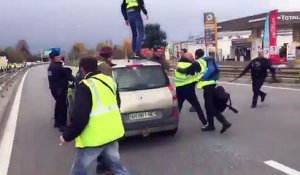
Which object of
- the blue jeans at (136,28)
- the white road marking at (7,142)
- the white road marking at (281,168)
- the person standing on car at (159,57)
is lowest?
the white road marking at (7,142)

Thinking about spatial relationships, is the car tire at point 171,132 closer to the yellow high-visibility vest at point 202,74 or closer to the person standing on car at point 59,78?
the yellow high-visibility vest at point 202,74

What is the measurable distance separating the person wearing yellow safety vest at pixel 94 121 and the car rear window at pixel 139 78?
12.3 ft

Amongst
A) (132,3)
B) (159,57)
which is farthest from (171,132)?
(132,3)

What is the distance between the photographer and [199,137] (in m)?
9.27

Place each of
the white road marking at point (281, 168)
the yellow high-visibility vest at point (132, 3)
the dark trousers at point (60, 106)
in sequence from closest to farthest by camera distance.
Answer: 1. the white road marking at point (281, 168)
2. the dark trousers at point (60, 106)
3. the yellow high-visibility vest at point (132, 3)

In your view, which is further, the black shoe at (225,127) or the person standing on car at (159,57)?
the person standing on car at (159,57)

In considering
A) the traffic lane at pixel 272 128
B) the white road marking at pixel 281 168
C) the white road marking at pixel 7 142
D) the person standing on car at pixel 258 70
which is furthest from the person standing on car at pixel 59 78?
the person standing on car at pixel 258 70

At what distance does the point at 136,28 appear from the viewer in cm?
1202

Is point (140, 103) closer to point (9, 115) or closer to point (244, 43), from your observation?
point (9, 115)

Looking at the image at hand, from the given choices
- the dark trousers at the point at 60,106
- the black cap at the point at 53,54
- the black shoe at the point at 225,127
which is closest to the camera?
the black shoe at the point at 225,127

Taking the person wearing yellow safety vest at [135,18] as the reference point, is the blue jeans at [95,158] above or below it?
below

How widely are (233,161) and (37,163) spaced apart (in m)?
3.19

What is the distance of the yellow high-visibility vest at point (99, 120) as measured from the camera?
4781mm

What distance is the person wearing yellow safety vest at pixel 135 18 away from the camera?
11781 mm
